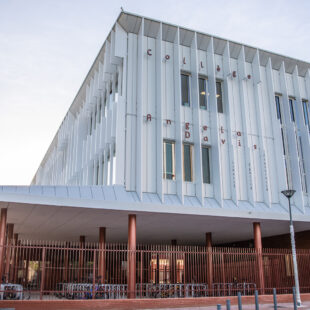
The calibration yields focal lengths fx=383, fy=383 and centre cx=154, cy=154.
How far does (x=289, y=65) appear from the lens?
25.6 m

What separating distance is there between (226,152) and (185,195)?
3.64 meters

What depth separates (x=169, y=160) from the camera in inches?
804

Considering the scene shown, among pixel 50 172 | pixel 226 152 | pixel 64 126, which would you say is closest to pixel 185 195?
pixel 226 152

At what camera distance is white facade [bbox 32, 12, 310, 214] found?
19.6 meters

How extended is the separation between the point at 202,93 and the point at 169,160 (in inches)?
196

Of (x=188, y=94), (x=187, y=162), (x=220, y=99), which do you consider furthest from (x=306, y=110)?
(x=187, y=162)

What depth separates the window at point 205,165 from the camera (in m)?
21.0

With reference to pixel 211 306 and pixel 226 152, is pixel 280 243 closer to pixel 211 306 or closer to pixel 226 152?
pixel 226 152

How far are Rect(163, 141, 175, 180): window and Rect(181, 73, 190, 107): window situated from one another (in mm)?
2740

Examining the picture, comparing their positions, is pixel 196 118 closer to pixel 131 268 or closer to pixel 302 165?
pixel 302 165

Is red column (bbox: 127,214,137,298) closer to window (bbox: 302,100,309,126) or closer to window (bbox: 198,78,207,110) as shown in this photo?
window (bbox: 198,78,207,110)

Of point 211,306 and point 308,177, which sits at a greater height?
point 308,177

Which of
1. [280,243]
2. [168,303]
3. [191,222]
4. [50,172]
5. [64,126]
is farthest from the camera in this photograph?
[50,172]

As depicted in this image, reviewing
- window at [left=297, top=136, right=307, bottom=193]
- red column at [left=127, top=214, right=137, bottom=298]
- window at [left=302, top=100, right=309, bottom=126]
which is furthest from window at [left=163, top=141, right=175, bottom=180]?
window at [left=302, top=100, right=309, bottom=126]
